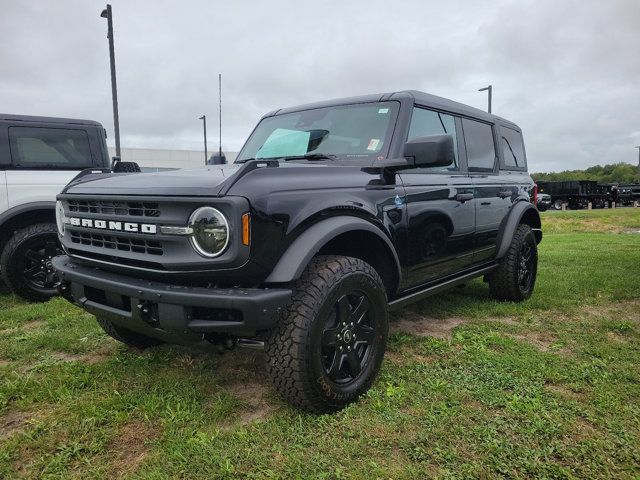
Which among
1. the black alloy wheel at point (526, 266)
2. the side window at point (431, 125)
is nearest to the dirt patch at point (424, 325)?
the black alloy wheel at point (526, 266)

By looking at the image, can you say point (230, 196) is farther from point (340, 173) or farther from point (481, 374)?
point (481, 374)

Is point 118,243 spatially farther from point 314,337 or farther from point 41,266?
point 41,266

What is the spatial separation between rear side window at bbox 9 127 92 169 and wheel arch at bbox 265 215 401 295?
4.17m

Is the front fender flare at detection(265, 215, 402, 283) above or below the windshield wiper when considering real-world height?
below

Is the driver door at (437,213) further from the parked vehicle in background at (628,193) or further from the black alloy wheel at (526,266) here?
the parked vehicle in background at (628,193)

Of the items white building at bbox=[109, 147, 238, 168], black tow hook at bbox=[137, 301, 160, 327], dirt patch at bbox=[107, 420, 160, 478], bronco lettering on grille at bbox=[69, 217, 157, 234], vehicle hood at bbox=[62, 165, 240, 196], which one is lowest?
dirt patch at bbox=[107, 420, 160, 478]

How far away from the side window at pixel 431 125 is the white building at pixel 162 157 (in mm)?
32089

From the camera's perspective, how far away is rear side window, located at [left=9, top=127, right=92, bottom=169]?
5.28 metres

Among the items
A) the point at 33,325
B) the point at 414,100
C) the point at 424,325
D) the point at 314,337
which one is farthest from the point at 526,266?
the point at 33,325

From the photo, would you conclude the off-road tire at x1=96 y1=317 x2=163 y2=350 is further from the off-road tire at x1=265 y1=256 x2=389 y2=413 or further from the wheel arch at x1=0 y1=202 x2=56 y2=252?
the wheel arch at x1=0 y1=202 x2=56 y2=252

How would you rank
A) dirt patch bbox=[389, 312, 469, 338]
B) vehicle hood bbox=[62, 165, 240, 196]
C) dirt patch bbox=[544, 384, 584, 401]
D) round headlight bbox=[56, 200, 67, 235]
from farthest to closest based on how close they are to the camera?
dirt patch bbox=[389, 312, 469, 338], round headlight bbox=[56, 200, 67, 235], dirt patch bbox=[544, 384, 584, 401], vehicle hood bbox=[62, 165, 240, 196]

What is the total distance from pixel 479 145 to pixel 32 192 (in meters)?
4.58

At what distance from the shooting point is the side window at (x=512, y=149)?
4984 millimetres

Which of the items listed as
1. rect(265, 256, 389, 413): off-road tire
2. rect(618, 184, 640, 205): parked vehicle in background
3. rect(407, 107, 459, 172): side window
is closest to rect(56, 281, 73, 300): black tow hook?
rect(265, 256, 389, 413): off-road tire
